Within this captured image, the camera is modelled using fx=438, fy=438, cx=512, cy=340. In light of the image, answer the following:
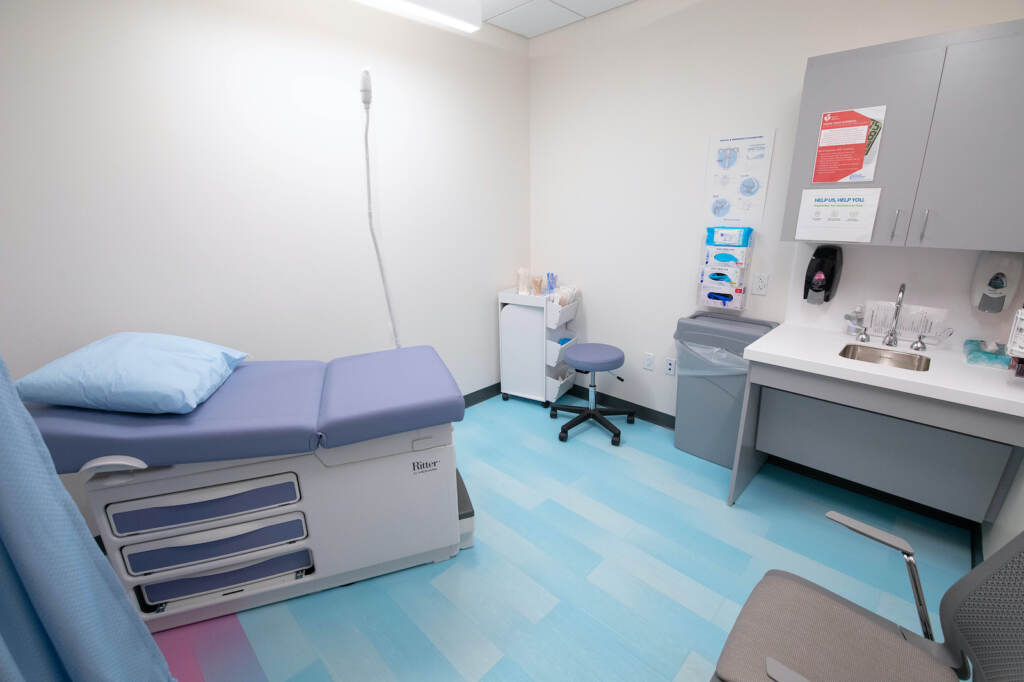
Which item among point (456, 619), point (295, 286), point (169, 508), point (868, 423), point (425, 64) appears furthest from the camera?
point (425, 64)

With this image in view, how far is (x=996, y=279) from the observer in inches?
Answer: 67.2

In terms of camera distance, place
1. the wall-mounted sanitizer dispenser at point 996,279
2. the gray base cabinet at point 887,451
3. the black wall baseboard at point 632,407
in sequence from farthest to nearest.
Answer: the black wall baseboard at point 632,407, the gray base cabinet at point 887,451, the wall-mounted sanitizer dispenser at point 996,279

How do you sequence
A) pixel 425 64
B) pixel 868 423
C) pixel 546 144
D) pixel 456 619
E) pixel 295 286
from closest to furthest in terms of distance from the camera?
pixel 456 619, pixel 868 423, pixel 295 286, pixel 425 64, pixel 546 144

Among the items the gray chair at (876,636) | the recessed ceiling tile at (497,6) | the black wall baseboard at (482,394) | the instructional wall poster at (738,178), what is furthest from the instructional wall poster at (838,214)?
the black wall baseboard at (482,394)

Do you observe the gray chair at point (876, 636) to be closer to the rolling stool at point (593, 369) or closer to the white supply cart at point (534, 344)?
the rolling stool at point (593, 369)

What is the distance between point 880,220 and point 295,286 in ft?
8.72

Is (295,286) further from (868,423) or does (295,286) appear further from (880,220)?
(868,423)

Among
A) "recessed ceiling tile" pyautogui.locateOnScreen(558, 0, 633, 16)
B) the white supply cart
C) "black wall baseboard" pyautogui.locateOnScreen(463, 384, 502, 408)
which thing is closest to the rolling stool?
the white supply cart

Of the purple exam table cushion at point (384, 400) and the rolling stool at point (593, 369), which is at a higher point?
the purple exam table cushion at point (384, 400)

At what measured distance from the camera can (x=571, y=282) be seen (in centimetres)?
325

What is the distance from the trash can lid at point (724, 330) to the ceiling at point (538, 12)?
188 centimetres

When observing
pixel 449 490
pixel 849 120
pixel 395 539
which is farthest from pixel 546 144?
pixel 395 539

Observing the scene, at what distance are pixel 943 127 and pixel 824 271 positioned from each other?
65cm

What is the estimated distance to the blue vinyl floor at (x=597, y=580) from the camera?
1.43 metres
